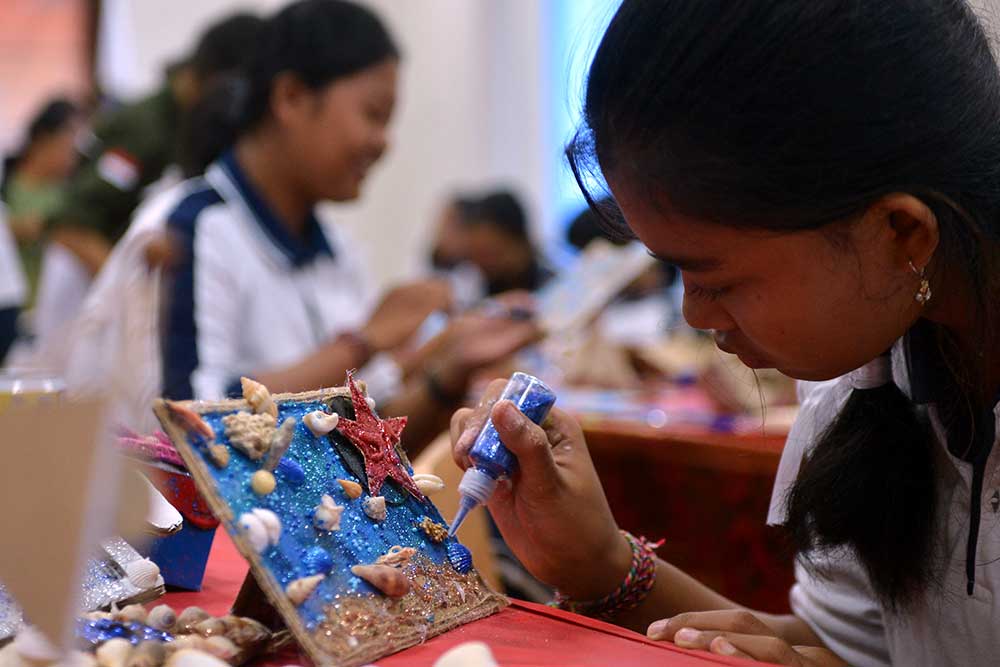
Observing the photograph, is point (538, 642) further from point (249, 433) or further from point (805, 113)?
point (805, 113)

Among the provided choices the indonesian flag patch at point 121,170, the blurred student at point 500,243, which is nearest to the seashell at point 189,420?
the indonesian flag patch at point 121,170

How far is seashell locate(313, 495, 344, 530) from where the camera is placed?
0.58m

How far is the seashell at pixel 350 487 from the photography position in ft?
2.03

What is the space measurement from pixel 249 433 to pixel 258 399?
0.10ft

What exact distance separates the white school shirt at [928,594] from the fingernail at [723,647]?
0.67ft

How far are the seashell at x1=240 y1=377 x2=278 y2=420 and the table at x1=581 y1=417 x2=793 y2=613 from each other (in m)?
0.82

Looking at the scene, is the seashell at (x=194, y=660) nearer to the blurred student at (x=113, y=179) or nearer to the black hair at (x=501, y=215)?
the blurred student at (x=113, y=179)

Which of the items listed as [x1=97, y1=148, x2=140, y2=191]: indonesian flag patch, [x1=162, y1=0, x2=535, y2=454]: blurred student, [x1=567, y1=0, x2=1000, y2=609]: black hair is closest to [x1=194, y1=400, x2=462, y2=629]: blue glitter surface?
[x1=567, y1=0, x2=1000, y2=609]: black hair

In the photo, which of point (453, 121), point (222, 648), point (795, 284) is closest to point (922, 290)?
point (795, 284)

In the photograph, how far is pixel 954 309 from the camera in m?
0.70

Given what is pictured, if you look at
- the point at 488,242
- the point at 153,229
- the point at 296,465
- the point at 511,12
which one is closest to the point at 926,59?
the point at 296,465

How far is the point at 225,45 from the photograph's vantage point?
2018mm

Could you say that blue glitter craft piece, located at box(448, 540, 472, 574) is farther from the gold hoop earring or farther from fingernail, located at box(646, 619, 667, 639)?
the gold hoop earring

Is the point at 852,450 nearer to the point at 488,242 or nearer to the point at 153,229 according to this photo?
the point at 153,229
